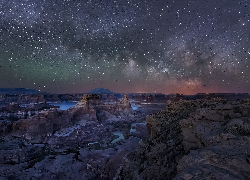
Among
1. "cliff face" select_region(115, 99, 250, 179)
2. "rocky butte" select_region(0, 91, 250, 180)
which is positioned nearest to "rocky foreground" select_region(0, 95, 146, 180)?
"rocky butte" select_region(0, 91, 250, 180)

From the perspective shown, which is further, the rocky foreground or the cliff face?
the rocky foreground

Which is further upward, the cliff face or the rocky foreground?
the cliff face

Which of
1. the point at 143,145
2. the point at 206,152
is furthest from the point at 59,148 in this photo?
the point at 206,152

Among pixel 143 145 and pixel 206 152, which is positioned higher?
pixel 206 152

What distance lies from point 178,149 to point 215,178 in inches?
143

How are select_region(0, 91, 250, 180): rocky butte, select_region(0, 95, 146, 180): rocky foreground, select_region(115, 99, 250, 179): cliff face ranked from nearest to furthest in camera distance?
select_region(115, 99, 250, 179): cliff face → select_region(0, 91, 250, 180): rocky butte → select_region(0, 95, 146, 180): rocky foreground

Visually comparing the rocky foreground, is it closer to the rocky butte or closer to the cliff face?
the rocky butte

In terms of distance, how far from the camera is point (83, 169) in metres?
16.5

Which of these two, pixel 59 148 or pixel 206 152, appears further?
pixel 59 148

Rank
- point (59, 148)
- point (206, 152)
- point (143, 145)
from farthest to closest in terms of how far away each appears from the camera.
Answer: point (59, 148) → point (143, 145) → point (206, 152)

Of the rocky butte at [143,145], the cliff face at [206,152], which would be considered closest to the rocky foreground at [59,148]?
the rocky butte at [143,145]

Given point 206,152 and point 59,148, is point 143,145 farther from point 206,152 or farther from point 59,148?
point 59,148

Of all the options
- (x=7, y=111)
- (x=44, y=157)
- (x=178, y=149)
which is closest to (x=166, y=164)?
(x=178, y=149)

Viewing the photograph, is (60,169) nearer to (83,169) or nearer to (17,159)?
(83,169)
